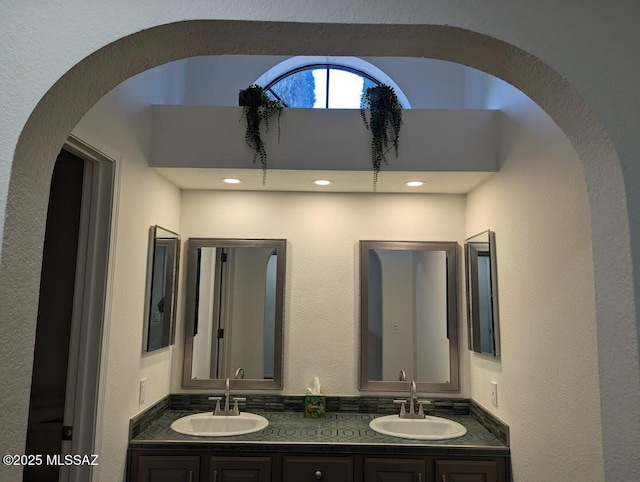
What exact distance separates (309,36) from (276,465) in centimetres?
191

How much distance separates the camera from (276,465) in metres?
2.10

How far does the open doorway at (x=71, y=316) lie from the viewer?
1.76 meters

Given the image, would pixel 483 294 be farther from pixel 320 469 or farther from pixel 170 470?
pixel 170 470

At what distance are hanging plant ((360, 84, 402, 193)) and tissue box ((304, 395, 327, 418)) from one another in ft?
4.42

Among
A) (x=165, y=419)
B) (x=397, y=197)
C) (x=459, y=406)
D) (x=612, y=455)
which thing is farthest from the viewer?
(x=397, y=197)

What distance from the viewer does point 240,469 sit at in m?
2.10

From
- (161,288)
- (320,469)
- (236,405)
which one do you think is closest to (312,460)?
(320,469)

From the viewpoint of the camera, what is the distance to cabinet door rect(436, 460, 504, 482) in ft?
6.76

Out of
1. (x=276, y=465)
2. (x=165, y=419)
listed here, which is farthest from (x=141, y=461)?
(x=276, y=465)

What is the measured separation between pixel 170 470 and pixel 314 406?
0.83m

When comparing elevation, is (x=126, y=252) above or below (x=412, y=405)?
above

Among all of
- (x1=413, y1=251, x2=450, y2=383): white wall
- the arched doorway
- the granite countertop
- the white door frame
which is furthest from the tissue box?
the arched doorway

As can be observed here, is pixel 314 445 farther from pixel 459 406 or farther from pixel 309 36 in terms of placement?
pixel 309 36

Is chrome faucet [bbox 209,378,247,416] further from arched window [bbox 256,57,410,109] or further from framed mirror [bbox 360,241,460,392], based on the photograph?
arched window [bbox 256,57,410,109]
